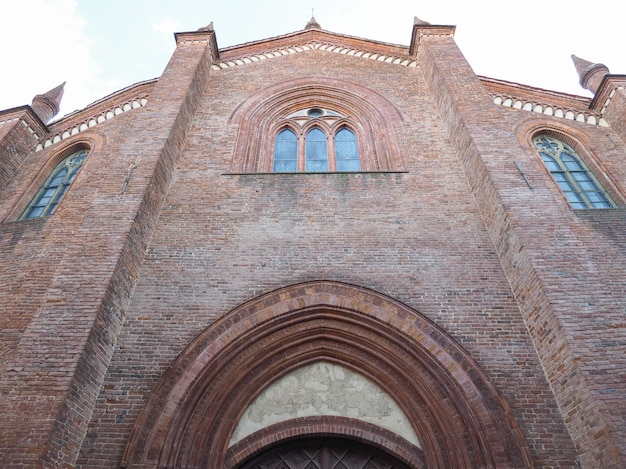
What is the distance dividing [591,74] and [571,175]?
3926 millimetres

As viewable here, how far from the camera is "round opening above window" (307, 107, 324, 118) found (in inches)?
419

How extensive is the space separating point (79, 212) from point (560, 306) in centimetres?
715

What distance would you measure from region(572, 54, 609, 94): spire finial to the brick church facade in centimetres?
85

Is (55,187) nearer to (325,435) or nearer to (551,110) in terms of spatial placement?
(325,435)

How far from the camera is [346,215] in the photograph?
766 centimetres

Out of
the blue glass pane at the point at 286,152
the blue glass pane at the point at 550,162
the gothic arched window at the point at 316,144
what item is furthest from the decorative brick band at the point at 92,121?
the blue glass pane at the point at 550,162

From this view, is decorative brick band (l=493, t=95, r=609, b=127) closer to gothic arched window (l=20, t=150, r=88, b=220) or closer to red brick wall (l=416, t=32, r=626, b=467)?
red brick wall (l=416, t=32, r=626, b=467)

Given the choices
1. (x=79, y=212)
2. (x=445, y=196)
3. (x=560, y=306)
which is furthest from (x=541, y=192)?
(x=79, y=212)

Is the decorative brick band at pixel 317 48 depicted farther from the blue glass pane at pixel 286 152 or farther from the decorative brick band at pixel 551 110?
the blue glass pane at pixel 286 152

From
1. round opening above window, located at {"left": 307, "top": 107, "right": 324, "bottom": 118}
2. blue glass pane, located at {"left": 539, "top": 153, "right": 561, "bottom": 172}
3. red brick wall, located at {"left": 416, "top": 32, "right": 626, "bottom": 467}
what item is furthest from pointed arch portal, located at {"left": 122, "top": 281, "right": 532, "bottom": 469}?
round opening above window, located at {"left": 307, "top": 107, "right": 324, "bottom": 118}

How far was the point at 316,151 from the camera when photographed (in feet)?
31.8

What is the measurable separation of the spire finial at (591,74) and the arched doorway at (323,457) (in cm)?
972

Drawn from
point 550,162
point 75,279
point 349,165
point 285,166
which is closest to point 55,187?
point 75,279

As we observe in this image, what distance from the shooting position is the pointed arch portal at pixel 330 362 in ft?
17.1
